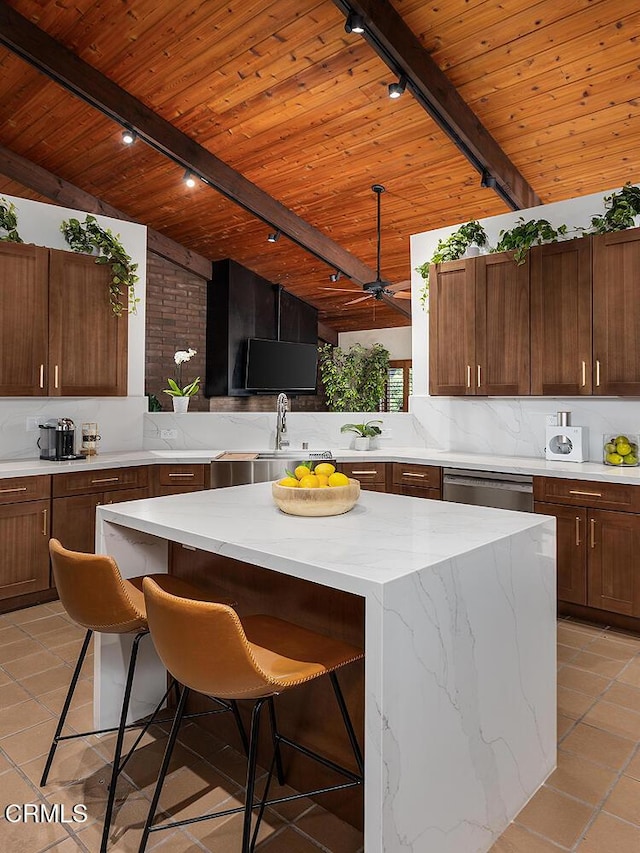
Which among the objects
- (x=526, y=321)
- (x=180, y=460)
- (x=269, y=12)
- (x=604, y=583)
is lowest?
(x=604, y=583)

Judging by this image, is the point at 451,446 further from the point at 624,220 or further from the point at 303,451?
the point at 624,220

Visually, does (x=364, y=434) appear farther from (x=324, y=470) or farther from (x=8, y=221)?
(x=8, y=221)

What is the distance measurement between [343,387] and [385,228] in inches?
125

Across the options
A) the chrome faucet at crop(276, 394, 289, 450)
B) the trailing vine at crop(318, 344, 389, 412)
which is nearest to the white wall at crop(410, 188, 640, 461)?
the chrome faucet at crop(276, 394, 289, 450)

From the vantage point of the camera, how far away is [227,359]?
7598mm

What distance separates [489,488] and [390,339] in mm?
6718

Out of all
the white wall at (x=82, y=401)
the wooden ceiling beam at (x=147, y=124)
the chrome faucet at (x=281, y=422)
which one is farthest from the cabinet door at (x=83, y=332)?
the wooden ceiling beam at (x=147, y=124)

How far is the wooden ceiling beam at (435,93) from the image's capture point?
342 centimetres

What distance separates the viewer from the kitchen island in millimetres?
1294

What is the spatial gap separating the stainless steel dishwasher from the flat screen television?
429cm

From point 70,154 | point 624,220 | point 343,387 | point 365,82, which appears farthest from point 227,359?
point 624,220

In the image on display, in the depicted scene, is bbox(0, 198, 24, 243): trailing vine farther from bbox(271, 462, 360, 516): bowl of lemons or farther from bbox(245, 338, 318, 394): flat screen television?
bbox(245, 338, 318, 394): flat screen television

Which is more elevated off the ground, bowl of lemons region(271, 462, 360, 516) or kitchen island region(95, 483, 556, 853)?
bowl of lemons region(271, 462, 360, 516)

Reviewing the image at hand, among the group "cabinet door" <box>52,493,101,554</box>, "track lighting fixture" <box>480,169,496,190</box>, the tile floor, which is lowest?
the tile floor
